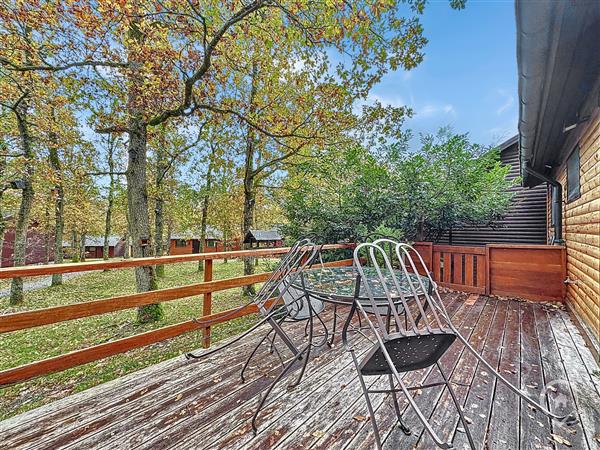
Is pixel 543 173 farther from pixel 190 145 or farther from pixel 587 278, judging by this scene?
pixel 190 145

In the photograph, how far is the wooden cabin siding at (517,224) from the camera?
706 cm

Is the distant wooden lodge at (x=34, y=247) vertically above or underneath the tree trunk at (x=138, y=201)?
underneath

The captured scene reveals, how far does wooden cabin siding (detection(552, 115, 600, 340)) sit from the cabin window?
107 millimetres

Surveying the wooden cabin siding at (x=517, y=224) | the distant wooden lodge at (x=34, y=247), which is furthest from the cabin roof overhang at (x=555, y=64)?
the distant wooden lodge at (x=34, y=247)

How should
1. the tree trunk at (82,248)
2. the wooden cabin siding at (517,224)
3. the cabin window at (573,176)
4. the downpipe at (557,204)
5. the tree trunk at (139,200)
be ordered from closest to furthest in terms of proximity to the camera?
the cabin window at (573,176) → the downpipe at (557,204) → the tree trunk at (139,200) → the wooden cabin siding at (517,224) → the tree trunk at (82,248)

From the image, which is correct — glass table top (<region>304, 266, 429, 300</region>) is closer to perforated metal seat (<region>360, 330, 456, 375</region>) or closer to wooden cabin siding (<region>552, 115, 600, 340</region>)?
perforated metal seat (<region>360, 330, 456, 375</region>)

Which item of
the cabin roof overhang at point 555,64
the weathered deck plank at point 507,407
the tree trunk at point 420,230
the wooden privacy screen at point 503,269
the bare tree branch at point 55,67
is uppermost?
the bare tree branch at point 55,67

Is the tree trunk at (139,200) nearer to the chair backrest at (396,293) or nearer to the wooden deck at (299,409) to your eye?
the wooden deck at (299,409)

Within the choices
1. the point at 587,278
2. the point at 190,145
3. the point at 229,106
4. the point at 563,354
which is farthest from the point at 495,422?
the point at 190,145

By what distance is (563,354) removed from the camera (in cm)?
243

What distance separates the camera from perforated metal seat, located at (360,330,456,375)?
1148 millimetres

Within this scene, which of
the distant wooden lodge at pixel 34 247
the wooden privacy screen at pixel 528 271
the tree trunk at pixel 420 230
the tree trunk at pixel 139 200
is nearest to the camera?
the wooden privacy screen at pixel 528 271

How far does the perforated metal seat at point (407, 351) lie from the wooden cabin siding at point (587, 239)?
239 centimetres

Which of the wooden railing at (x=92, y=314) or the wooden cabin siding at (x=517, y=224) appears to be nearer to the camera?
the wooden railing at (x=92, y=314)
